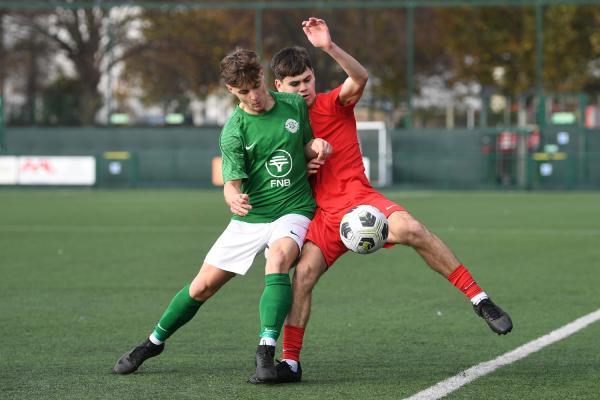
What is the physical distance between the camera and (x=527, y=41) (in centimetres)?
4216

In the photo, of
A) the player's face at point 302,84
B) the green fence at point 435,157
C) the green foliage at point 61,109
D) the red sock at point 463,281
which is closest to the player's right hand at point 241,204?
the player's face at point 302,84

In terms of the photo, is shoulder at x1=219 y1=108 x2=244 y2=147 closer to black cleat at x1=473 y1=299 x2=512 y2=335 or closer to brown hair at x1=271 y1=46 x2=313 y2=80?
brown hair at x1=271 y1=46 x2=313 y2=80

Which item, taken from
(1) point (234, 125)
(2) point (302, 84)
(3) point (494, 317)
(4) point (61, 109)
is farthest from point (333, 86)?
(3) point (494, 317)

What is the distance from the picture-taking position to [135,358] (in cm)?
649

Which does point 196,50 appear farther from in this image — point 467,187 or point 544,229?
point 544,229

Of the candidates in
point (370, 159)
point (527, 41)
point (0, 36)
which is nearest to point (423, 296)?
point (370, 159)

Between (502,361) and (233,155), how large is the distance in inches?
76.6

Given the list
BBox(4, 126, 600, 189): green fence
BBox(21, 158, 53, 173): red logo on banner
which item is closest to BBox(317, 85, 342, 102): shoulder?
BBox(4, 126, 600, 189): green fence

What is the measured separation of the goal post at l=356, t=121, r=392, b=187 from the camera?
30.5 meters

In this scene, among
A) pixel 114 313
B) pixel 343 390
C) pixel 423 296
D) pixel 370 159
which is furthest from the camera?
pixel 370 159

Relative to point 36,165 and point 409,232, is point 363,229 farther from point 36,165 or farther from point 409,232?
point 36,165

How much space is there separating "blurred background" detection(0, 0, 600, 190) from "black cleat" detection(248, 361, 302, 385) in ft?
66.4

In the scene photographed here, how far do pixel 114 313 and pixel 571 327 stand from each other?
3.37m

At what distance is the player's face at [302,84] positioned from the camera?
6.57 m
